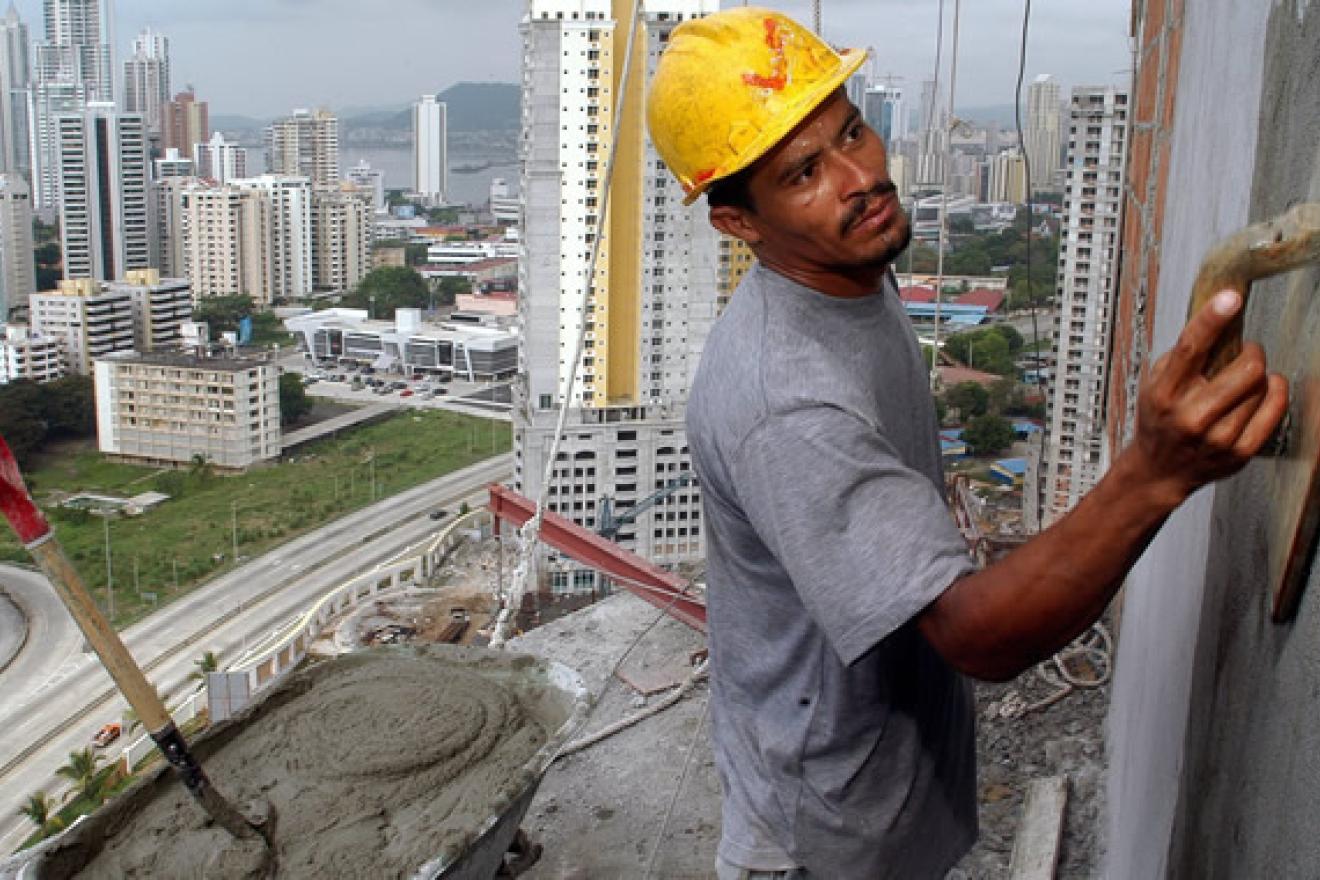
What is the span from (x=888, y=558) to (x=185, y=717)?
1160 cm

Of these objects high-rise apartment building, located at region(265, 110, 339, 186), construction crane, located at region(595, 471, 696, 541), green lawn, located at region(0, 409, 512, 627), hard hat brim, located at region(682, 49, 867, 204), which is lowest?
green lawn, located at region(0, 409, 512, 627)

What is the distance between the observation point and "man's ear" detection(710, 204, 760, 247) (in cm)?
73

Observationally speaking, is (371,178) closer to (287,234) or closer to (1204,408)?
(287,234)

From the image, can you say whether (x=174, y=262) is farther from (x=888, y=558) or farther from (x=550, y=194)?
(x=888, y=558)

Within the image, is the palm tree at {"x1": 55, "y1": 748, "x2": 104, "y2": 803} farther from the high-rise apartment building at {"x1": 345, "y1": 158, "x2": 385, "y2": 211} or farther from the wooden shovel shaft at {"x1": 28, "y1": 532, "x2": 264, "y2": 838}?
the high-rise apartment building at {"x1": 345, "y1": 158, "x2": 385, "y2": 211}

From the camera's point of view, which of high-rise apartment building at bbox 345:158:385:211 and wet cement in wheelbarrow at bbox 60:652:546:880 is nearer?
wet cement in wheelbarrow at bbox 60:652:546:880

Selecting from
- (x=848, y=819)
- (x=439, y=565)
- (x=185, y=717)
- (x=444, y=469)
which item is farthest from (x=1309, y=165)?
(x=444, y=469)

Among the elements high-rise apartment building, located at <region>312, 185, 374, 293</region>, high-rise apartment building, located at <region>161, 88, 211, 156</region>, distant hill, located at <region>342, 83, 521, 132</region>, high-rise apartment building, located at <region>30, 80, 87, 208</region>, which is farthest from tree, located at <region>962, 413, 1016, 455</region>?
distant hill, located at <region>342, 83, 521, 132</region>

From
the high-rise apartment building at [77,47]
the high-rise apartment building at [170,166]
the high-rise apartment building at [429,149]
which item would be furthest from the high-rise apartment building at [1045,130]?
the high-rise apartment building at [429,149]

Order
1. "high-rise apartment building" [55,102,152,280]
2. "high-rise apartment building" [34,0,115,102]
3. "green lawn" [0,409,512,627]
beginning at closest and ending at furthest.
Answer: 1. "green lawn" [0,409,512,627]
2. "high-rise apartment building" [55,102,152,280]
3. "high-rise apartment building" [34,0,115,102]

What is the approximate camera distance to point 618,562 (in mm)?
3992

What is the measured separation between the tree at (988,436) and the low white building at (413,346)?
10.9m

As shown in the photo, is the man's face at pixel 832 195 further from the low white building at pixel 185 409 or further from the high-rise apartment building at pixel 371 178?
the high-rise apartment building at pixel 371 178

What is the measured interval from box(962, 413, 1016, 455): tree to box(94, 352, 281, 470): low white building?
10022mm
